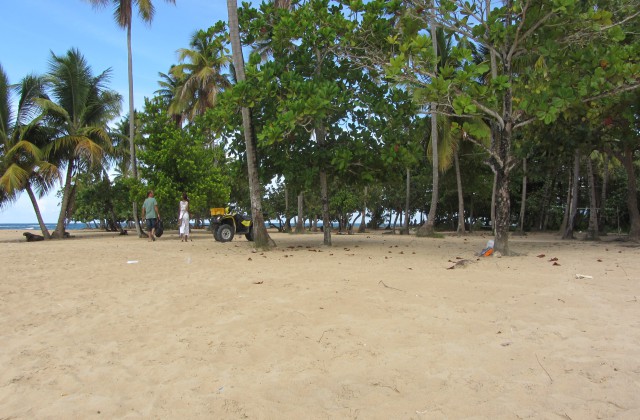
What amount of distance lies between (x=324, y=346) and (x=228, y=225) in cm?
1112

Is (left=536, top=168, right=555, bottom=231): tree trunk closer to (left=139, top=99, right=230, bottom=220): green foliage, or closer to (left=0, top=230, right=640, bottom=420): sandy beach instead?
(left=139, top=99, right=230, bottom=220): green foliage

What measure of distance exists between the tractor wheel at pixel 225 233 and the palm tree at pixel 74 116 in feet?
22.0

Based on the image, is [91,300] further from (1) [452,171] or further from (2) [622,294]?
(1) [452,171]

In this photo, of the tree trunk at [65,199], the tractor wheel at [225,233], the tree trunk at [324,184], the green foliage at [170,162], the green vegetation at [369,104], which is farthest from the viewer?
the tree trunk at [65,199]

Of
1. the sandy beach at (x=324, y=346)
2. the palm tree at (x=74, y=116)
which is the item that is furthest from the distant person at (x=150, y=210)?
the sandy beach at (x=324, y=346)

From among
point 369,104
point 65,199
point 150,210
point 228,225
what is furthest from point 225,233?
point 65,199

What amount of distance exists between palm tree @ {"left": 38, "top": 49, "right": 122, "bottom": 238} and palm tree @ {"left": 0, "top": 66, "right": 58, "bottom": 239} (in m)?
0.63

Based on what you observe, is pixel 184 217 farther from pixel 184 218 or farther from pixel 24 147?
pixel 24 147

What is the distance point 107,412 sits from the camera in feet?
8.23

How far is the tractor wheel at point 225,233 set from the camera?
45.4ft

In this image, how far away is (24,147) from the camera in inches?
640

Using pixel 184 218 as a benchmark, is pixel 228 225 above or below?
below

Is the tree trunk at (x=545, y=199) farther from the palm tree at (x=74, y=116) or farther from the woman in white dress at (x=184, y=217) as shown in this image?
the palm tree at (x=74, y=116)

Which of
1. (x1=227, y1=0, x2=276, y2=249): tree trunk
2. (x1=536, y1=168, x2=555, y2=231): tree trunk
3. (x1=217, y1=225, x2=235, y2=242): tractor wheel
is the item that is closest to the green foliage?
(x1=217, y1=225, x2=235, y2=242): tractor wheel
